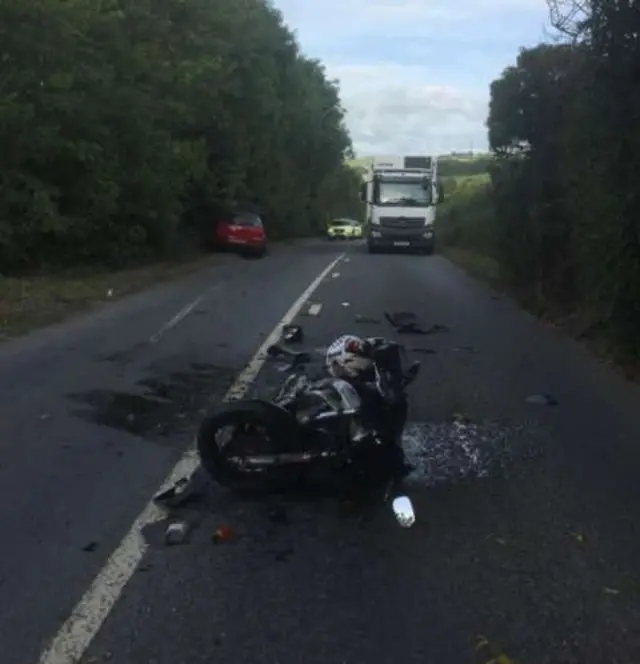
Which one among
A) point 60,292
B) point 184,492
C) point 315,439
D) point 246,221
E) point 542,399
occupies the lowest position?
point 246,221

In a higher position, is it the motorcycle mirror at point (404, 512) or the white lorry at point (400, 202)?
the motorcycle mirror at point (404, 512)

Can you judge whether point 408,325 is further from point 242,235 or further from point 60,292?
point 242,235

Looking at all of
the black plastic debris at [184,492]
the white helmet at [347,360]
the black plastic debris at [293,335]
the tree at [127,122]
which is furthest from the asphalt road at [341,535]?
the tree at [127,122]

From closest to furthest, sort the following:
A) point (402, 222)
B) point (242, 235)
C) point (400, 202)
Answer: point (242, 235), point (400, 202), point (402, 222)

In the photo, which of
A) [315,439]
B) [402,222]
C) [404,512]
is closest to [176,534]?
[315,439]

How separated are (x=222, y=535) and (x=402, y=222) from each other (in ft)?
128

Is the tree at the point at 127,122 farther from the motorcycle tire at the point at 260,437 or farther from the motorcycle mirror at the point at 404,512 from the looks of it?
the motorcycle mirror at the point at 404,512

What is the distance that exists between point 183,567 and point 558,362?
9.11 metres

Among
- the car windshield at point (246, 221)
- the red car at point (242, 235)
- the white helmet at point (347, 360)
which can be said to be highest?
the white helmet at point (347, 360)

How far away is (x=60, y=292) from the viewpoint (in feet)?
75.0

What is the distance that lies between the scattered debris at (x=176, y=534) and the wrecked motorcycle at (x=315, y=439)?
0.77m

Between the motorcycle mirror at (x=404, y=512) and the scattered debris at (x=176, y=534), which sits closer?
the scattered debris at (x=176, y=534)

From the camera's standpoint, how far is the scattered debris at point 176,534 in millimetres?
6168

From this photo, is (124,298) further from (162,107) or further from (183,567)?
(183,567)
